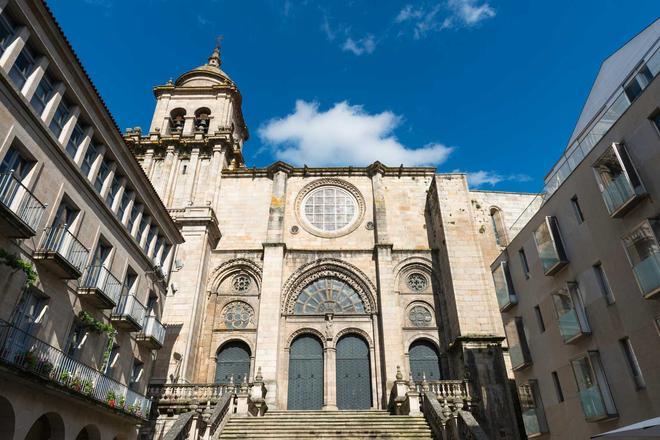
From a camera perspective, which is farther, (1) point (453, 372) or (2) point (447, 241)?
(2) point (447, 241)

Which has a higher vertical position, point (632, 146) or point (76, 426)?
point (632, 146)

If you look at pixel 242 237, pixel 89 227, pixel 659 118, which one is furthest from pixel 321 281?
pixel 659 118

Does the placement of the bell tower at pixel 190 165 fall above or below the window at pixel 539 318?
above

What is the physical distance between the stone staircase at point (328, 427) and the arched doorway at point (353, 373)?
419 centimetres

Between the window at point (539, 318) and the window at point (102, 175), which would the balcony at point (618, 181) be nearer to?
the window at point (539, 318)

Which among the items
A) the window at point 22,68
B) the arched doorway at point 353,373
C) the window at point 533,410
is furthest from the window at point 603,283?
the window at point 22,68

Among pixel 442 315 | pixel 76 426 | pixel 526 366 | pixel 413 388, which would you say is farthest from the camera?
pixel 442 315

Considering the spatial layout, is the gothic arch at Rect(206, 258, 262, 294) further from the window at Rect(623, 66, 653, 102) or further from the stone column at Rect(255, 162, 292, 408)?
the window at Rect(623, 66, 653, 102)

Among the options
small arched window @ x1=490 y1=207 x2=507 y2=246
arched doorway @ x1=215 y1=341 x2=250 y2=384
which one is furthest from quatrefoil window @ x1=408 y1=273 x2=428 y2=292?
arched doorway @ x1=215 y1=341 x2=250 y2=384

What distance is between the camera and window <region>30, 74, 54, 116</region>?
10.8 m

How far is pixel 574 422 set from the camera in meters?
12.0

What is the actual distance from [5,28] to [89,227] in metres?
5.39

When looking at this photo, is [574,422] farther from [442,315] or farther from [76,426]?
[76,426]

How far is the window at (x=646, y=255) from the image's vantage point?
948 centimetres
